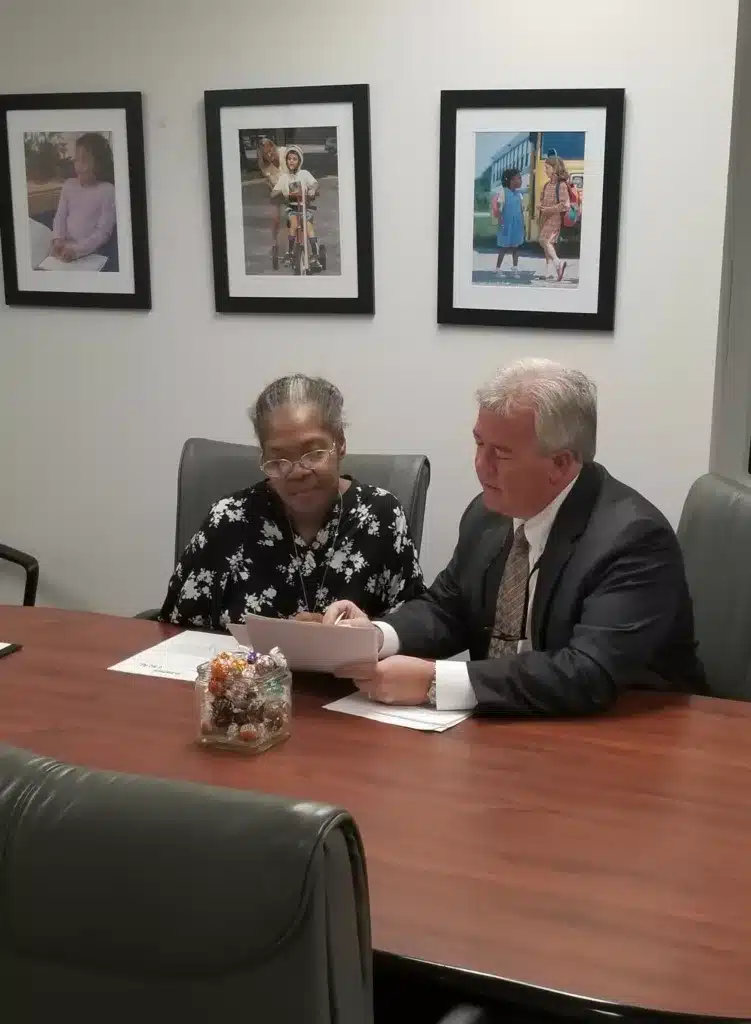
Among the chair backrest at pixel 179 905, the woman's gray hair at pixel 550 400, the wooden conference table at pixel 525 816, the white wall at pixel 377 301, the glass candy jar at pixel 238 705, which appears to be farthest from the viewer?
the white wall at pixel 377 301

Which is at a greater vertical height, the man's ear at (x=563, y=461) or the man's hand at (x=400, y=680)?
the man's ear at (x=563, y=461)

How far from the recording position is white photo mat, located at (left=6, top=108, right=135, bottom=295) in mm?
3270

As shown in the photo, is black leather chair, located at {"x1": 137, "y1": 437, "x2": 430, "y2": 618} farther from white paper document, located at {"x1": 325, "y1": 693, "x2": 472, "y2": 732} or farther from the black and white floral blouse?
white paper document, located at {"x1": 325, "y1": 693, "x2": 472, "y2": 732}

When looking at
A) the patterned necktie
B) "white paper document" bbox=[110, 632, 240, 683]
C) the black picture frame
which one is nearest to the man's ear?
the patterned necktie

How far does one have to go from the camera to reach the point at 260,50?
3062 millimetres

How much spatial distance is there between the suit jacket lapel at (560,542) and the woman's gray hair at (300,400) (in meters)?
0.60

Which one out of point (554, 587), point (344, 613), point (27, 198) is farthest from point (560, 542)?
point (27, 198)

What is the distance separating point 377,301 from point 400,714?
160 centimetres

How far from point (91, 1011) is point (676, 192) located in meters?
2.47

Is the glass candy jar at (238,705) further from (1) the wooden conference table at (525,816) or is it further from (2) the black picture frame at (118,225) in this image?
(2) the black picture frame at (118,225)

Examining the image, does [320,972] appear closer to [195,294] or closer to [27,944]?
[27,944]

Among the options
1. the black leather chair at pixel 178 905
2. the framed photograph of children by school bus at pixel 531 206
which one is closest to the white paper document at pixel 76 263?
the framed photograph of children by school bus at pixel 531 206

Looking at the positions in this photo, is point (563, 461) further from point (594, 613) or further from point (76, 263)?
point (76, 263)

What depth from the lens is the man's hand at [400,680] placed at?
183 centimetres
